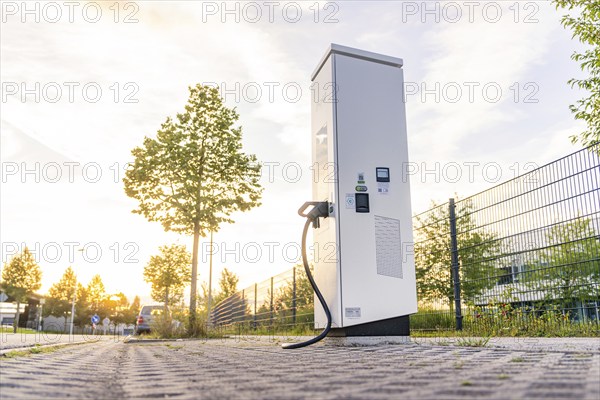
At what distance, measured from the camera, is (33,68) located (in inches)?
342

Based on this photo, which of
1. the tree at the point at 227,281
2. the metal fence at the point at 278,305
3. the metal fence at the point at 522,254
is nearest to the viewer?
the metal fence at the point at 522,254

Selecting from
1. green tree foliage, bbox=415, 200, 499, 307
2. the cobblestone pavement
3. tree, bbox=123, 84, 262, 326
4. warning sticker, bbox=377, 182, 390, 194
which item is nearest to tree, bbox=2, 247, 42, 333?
tree, bbox=123, 84, 262, 326

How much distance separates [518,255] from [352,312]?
2123 millimetres

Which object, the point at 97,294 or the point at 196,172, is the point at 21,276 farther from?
the point at 196,172

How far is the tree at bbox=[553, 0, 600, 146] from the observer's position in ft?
29.9

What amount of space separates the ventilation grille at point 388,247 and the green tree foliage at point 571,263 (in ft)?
5.17

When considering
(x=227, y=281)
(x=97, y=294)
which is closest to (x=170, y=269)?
(x=227, y=281)

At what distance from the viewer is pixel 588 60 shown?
9.23 m

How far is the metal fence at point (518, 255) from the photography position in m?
4.95

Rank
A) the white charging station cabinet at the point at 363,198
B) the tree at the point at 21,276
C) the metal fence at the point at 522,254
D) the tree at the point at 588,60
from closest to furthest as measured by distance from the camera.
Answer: the metal fence at the point at 522,254 < the white charging station cabinet at the point at 363,198 < the tree at the point at 588,60 < the tree at the point at 21,276

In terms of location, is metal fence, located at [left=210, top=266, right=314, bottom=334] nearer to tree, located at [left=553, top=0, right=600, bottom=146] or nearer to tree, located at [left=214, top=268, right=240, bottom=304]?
tree, located at [left=553, top=0, right=600, bottom=146]

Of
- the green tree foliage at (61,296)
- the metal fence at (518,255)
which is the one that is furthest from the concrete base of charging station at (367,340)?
the green tree foliage at (61,296)

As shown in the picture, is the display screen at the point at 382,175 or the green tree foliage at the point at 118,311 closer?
the display screen at the point at 382,175

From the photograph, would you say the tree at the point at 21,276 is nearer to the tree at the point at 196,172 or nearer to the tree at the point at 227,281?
the tree at the point at 227,281
